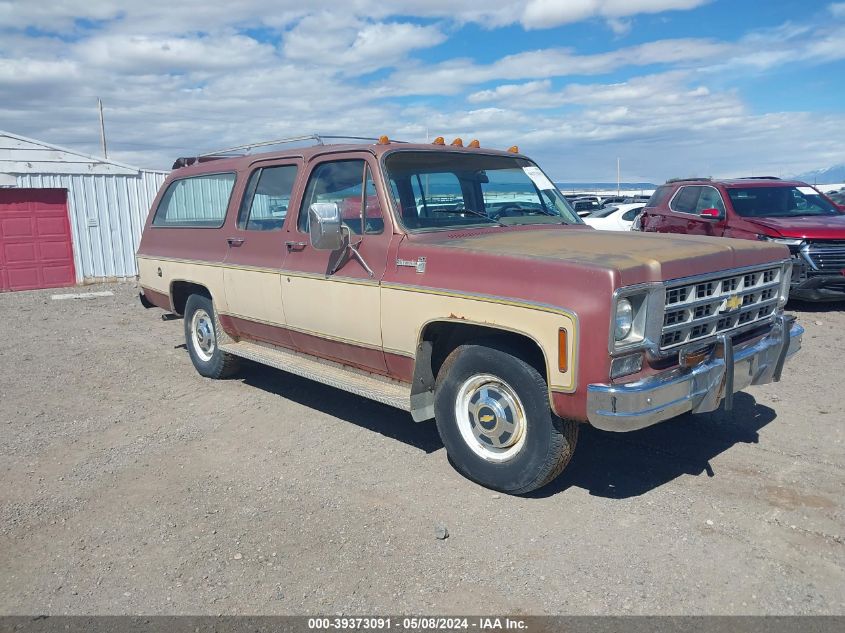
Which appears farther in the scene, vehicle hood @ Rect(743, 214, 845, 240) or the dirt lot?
vehicle hood @ Rect(743, 214, 845, 240)

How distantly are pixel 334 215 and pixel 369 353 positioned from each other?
968 mm

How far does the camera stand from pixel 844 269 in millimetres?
9164

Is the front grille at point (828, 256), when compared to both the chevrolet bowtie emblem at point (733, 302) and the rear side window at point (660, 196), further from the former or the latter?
the chevrolet bowtie emblem at point (733, 302)

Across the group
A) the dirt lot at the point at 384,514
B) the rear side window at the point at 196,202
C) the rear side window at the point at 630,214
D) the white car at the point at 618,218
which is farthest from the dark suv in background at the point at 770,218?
the rear side window at the point at 196,202

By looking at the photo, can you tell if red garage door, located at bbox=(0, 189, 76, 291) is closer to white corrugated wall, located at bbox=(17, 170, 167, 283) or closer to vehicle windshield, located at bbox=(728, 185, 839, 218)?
white corrugated wall, located at bbox=(17, 170, 167, 283)

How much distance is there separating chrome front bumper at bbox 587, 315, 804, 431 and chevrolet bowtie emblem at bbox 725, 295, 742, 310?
262 mm

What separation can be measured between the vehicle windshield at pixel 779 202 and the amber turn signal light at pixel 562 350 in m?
7.52

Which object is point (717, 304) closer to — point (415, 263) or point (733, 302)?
point (733, 302)

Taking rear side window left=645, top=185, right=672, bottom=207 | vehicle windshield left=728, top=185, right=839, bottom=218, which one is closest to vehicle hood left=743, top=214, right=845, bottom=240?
vehicle windshield left=728, top=185, right=839, bottom=218

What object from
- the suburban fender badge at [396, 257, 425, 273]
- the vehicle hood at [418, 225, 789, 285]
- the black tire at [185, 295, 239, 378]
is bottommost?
the black tire at [185, 295, 239, 378]

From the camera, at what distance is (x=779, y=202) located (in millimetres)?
10305

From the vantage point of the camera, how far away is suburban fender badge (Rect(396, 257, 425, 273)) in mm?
4352

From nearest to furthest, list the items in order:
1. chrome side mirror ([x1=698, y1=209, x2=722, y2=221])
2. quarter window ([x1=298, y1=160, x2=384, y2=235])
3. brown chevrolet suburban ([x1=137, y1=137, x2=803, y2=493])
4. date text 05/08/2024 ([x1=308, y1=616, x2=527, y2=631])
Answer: date text 05/08/2024 ([x1=308, y1=616, x2=527, y2=631])
brown chevrolet suburban ([x1=137, y1=137, x2=803, y2=493])
quarter window ([x1=298, y1=160, x2=384, y2=235])
chrome side mirror ([x1=698, y1=209, x2=722, y2=221])

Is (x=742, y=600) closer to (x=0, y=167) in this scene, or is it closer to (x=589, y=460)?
(x=589, y=460)
